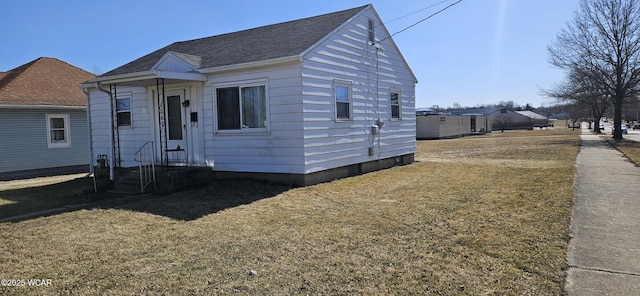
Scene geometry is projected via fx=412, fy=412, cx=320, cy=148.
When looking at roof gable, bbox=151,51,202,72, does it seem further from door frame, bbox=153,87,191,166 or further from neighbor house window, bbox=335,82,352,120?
neighbor house window, bbox=335,82,352,120

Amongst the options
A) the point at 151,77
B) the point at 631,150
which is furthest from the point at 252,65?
the point at 631,150

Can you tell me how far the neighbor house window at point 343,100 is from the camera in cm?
1105

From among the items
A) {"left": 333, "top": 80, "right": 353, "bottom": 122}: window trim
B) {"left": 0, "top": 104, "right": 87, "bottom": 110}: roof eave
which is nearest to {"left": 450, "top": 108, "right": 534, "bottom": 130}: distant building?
{"left": 333, "top": 80, "right": 353, "bottom": 122}: window trim

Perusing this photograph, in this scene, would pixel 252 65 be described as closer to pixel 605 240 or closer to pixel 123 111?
pixel 123 111

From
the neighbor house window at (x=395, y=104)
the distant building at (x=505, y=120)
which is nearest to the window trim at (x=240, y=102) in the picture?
the neighbor house window at (x=395, y=104)

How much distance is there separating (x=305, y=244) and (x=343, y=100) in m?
6.79

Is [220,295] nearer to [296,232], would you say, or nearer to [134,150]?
[296,232]

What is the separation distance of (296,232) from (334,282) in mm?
1872

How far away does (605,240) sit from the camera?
5.00 metres

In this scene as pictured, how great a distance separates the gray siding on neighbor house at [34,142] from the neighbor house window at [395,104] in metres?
12.2

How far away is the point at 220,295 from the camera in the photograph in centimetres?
357

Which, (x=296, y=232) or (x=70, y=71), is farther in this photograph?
(x=70, y=71)

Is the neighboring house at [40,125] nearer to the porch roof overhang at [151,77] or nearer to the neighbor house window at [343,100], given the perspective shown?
the porch roof overhang at [151,77]

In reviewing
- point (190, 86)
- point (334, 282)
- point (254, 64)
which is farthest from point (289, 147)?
point (334, 282)
